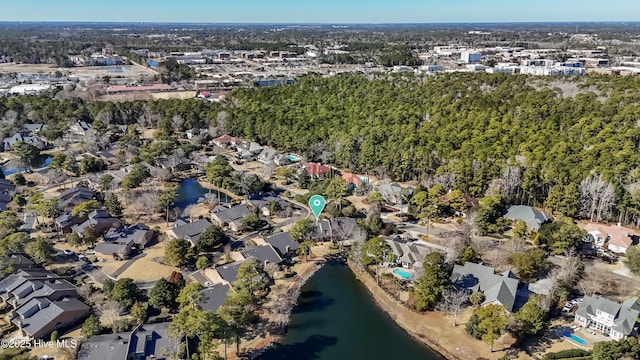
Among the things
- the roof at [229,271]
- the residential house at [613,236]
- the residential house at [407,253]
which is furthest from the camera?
the residential house at [613,236]

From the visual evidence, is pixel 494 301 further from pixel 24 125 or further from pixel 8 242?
pixel 24 125

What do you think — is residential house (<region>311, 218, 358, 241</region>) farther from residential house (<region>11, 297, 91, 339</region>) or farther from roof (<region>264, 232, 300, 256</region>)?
residential house (<region>11, 297, 91, 339</region>)

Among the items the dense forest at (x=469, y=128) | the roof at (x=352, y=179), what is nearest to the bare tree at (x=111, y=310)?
the roof at (x=352, y=179)

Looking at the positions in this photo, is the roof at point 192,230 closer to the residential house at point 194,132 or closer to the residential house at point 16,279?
the residential house at point 16,279

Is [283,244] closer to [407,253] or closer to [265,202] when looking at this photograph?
[265,202]

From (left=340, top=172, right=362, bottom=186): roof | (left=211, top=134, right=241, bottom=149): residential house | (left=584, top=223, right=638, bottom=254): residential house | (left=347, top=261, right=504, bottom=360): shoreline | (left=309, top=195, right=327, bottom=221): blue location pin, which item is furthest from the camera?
(left=211, top=134, right=241, bottom=149): residential house

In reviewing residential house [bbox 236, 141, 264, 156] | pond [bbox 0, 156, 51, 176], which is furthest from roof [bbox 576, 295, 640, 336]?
pond [bbox 0, 156, 51, 176]
